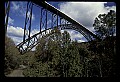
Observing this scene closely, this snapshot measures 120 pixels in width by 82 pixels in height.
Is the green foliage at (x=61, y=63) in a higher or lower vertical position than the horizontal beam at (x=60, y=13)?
lower

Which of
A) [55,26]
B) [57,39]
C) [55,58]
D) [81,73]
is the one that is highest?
[55,26]

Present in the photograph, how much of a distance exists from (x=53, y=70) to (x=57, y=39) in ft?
12.7

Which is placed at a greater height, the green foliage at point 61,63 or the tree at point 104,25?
the tree at point 104,25

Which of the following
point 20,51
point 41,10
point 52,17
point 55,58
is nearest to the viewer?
point 55,58

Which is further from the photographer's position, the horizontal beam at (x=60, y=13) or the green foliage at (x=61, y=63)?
the horizontal beam at (x=60, y=13)

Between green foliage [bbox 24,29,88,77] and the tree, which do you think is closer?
green foliage [bbox 24,29,88,77]

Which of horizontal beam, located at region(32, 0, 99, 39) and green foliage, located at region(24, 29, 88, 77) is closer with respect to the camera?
green foliage, located at region(24, 29, 88, 77)

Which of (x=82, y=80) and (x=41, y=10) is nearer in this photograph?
(x=82, y=80)

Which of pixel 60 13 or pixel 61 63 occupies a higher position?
pixel 60 13

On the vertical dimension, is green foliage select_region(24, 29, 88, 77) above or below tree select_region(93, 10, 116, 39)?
below

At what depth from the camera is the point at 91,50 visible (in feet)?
73.8

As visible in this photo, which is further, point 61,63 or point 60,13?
point 60,13
